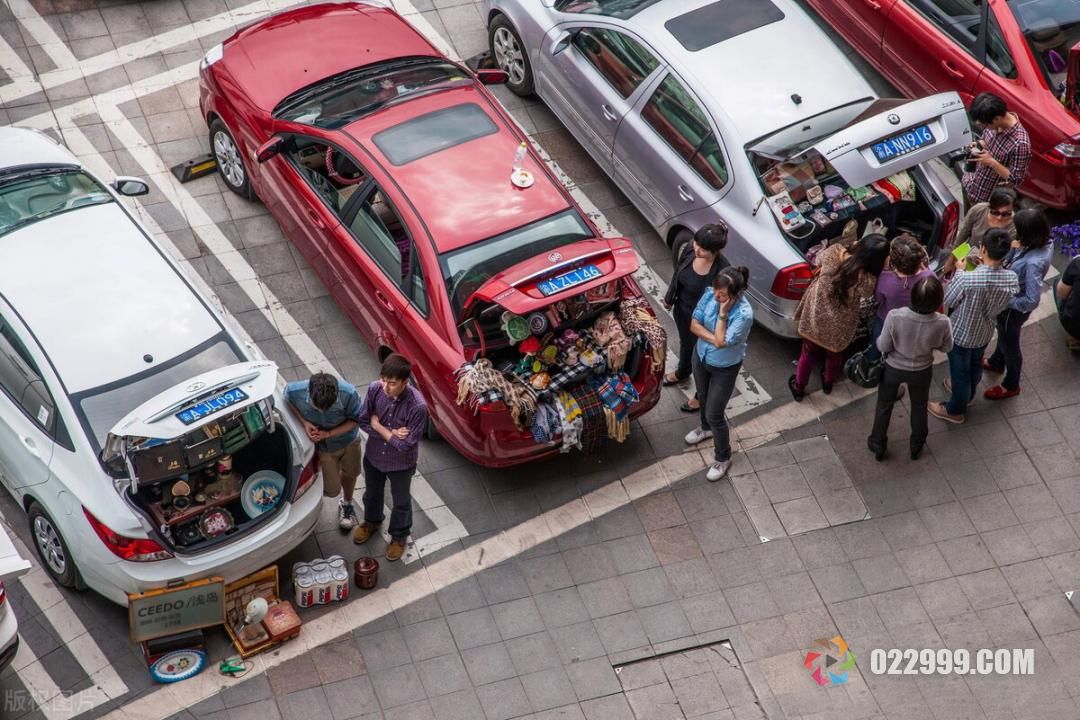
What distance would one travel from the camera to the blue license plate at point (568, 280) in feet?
30.6

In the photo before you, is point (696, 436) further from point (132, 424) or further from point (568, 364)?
point (132, 424)

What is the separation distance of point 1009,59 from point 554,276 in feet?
17.2

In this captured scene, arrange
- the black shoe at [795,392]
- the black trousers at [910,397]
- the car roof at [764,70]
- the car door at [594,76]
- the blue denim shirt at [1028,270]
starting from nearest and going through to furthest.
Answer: the black trousers at [910,397]
the blue denim shirt at [1028,270]
the black shoe at [795,392]
the car roof at [764,70]
the car door at [594,76]

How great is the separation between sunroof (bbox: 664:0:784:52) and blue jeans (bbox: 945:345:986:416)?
10.7 ft

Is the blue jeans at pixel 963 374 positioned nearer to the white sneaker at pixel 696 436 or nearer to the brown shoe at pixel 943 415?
the brown shoe at pixel 943 415

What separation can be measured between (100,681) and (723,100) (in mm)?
6338

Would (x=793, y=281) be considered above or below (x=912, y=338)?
below

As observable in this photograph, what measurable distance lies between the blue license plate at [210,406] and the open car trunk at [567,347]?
1.70m

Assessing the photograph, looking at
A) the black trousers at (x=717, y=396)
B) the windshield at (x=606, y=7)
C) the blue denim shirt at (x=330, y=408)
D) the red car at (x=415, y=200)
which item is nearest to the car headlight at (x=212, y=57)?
the red car at (x=415, y=200)

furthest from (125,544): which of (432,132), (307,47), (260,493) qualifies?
(307,47)

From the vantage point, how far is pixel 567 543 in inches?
390

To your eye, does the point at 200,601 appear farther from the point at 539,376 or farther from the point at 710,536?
the point at 710,536

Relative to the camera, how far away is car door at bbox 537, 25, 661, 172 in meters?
11.7

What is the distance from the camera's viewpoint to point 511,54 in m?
13.0
